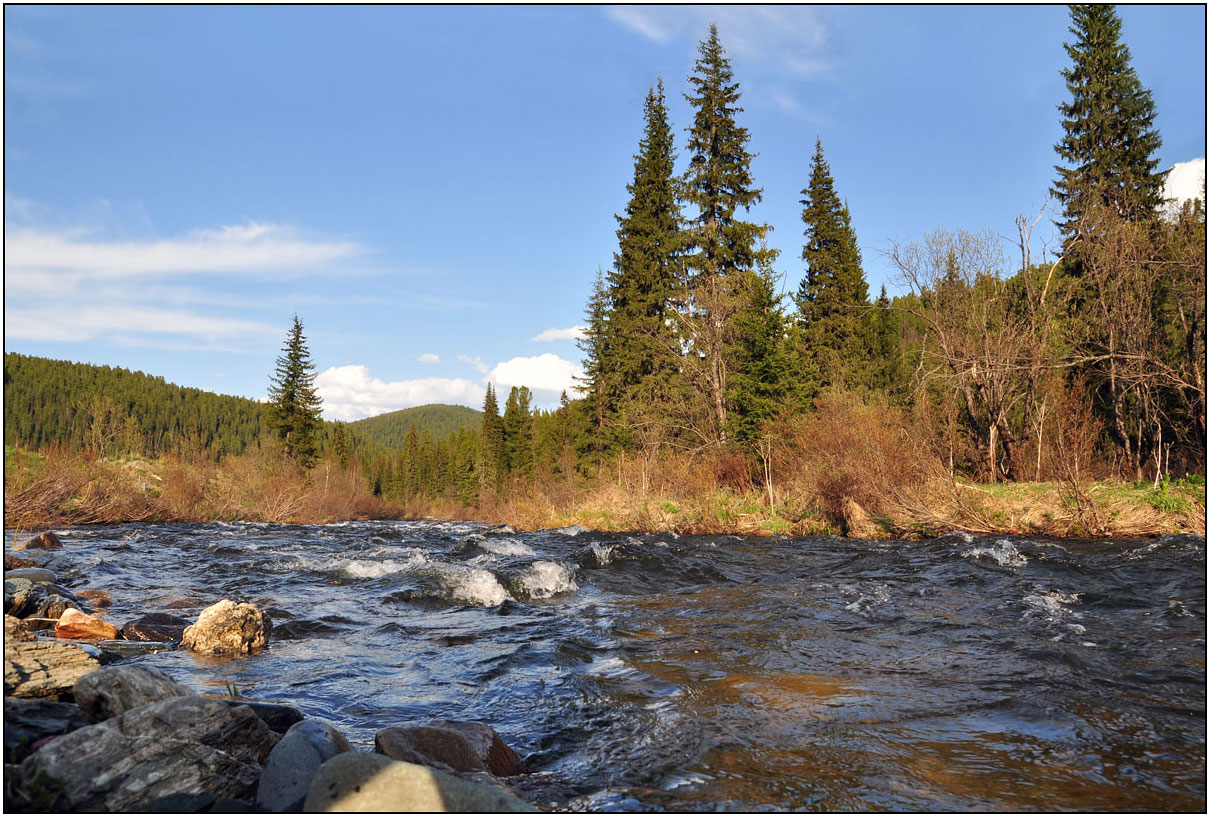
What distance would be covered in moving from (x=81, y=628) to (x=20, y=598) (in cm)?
115

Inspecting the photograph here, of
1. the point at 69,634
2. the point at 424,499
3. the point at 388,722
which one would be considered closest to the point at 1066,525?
the point at 388,722

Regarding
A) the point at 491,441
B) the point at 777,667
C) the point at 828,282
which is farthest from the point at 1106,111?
the point at 491,441

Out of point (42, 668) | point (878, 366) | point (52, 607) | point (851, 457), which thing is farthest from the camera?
point (878, 366)

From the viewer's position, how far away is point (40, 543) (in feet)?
47.2

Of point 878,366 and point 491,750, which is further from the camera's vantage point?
point 878,366

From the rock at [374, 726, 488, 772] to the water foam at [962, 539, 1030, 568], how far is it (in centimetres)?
977

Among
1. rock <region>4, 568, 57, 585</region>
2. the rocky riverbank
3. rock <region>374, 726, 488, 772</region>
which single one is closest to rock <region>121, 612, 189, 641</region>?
rock <region>4, 568, 57, 585</region>

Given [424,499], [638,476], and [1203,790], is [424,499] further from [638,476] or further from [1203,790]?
[1203,790]

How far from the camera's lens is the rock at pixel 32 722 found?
3365mm

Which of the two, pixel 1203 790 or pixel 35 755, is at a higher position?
pixel 35 755

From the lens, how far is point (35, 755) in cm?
317

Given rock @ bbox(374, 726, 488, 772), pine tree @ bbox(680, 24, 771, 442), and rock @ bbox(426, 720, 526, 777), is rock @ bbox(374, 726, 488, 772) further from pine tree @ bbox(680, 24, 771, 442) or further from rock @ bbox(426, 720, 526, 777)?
pine tree @ bbox(680, 24, 771, 442)

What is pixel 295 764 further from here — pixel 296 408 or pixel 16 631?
pixel 296 408

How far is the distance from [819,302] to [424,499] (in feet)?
199
